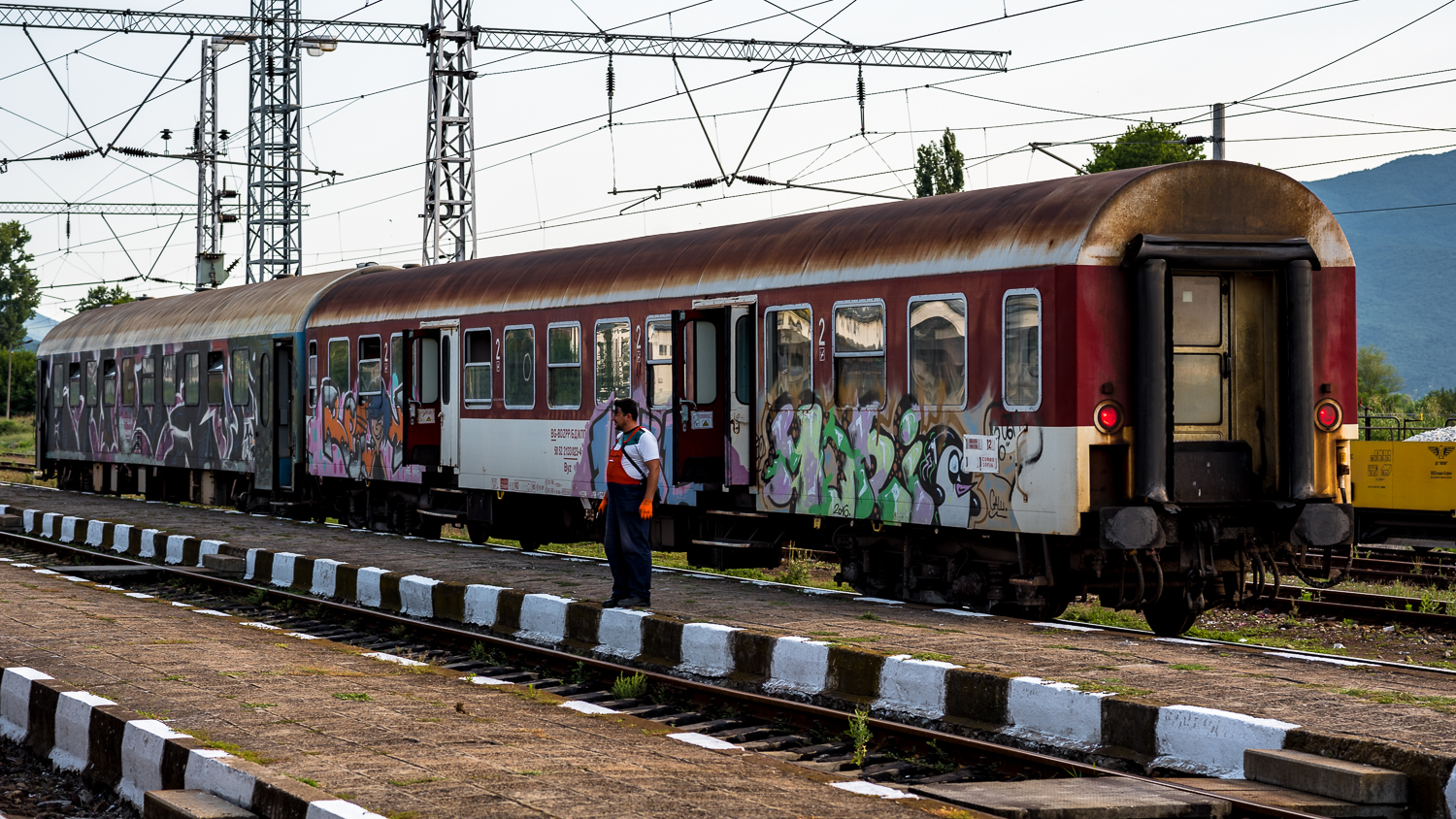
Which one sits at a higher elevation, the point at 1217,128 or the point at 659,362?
the point at 1217,128

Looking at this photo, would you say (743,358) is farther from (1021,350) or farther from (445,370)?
(445,370)

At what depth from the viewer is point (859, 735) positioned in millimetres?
7953

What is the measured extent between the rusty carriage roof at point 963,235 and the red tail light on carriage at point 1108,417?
3.29 feet

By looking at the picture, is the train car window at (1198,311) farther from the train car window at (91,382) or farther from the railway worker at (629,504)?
the train car window at (91,382)

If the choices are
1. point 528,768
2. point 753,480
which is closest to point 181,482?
point 753,480

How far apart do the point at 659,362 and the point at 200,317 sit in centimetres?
1391

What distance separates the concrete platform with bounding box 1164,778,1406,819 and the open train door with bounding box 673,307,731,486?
27.2 feet

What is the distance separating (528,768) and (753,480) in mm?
7508

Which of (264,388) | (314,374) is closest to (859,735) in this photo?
(314,374)

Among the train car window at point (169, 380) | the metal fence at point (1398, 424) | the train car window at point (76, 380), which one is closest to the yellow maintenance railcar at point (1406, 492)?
the metal fence at point (1398, 424)

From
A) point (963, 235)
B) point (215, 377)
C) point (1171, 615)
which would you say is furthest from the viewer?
point (215, 377)

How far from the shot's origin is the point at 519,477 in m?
17.6

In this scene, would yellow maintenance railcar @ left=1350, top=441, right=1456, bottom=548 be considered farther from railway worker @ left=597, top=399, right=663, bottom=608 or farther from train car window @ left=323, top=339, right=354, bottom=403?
train car window @ left=323, top=339, right=354, bottom=403

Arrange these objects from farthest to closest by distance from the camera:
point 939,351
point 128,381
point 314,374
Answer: point 128,381, point 314,374, point 939,351
